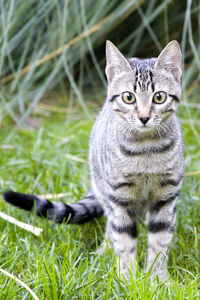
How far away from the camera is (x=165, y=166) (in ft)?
7.76

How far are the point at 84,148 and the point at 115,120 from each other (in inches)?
63.8

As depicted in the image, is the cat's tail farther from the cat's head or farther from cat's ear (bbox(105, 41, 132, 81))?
cat's ear (bbox(105, 41, 132, 81))

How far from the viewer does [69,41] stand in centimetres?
420

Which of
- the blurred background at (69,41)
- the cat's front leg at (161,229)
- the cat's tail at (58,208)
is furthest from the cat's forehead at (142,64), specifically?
the blurred background at (69,41)

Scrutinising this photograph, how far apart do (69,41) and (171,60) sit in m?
2.04

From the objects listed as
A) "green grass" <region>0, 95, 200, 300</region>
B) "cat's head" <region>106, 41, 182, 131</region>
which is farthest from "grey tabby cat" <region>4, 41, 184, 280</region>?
"green grass" <region>0, 95, 200, 300</region>

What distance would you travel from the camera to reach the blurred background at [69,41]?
12.8 feet

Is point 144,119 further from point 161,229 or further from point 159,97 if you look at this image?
point 161,229

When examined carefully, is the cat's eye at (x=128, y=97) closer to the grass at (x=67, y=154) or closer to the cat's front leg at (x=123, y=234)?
the cat's front leg at (x=123, y=234)

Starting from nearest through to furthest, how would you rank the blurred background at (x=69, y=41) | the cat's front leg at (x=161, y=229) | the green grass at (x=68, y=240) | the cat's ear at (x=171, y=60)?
the green grass at (x=68, y=240) < the cat's ear at (x=171, y=60) < the cat's front leg at (x=161, y=229) < the blurred background at (x=69, y=41)

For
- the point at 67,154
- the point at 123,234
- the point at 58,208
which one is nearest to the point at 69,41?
the point at 67,154

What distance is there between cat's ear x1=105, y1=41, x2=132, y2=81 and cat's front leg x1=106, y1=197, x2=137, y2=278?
0.70 metres

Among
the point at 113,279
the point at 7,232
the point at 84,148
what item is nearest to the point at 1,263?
the point at 7,232

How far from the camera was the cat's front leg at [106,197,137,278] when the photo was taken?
2477 millimetres
